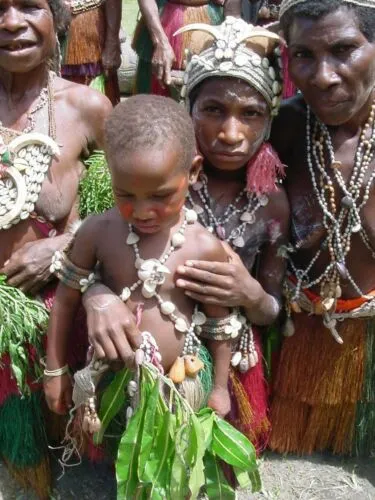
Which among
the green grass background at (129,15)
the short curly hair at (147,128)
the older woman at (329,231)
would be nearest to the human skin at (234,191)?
the older woman at (329,231)

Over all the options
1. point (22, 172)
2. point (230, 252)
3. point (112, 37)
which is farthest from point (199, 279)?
point (112, 37)

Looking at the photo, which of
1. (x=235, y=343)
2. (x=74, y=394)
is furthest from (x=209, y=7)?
(x=74, y=394)

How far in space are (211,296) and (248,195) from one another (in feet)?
1.10

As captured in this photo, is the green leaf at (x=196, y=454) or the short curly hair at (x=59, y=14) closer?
the green leaf at (x=196, y=454)

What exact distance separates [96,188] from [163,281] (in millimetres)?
536

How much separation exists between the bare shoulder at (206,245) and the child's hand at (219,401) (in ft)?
1.29

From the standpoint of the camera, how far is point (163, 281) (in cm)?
185

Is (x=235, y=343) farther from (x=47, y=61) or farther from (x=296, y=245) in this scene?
(x=47, y=61)

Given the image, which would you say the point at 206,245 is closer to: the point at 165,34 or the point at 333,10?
the point at 333,10

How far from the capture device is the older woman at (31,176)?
211 cm

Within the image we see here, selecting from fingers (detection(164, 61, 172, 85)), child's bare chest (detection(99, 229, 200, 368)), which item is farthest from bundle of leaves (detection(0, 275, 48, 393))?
fingers (detection(164, 61, 172, 85))

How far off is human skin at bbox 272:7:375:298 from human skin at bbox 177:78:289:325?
0.08 metres

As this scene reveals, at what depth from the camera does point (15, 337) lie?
205 centimetres

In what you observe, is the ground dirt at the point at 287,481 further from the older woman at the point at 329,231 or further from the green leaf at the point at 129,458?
the green leaf at the point at 129,458
